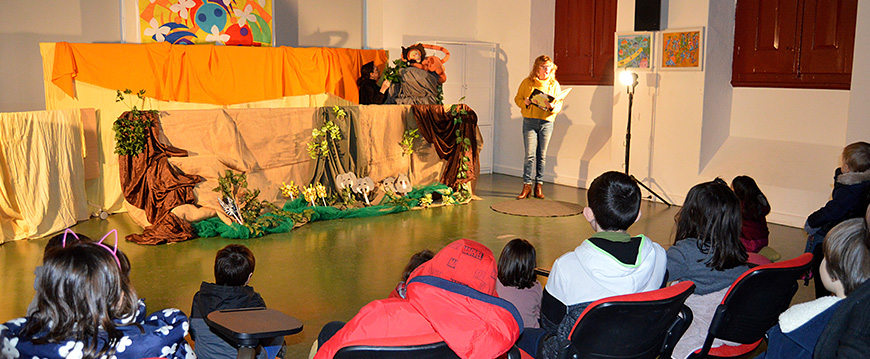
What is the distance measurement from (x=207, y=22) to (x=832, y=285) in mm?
8030

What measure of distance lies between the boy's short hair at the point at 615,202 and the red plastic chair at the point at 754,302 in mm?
465

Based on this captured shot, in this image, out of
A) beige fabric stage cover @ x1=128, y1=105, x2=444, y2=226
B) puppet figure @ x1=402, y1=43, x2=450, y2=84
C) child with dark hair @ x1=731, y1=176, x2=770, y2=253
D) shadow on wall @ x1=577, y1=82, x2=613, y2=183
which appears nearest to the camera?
child with dark hair @ x1=731, y1=176, x2=770, y2=253

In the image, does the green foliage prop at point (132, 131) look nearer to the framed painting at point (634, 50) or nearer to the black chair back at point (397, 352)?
the black chair back at point (397, 352)

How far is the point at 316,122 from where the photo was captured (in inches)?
276

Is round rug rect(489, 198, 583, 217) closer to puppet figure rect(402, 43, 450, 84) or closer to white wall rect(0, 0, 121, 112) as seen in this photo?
puppet figure rect(402, 43, 450, 84)

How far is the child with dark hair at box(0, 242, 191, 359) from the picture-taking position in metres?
1.93

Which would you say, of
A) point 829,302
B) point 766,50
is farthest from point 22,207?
point 766,50

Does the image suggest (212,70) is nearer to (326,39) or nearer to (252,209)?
(326,39)

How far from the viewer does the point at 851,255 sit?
2.03 meters

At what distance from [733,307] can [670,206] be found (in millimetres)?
5340

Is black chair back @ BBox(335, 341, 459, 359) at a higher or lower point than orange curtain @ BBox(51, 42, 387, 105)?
lower

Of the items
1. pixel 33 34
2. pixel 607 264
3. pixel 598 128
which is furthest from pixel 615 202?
pixel 33 34

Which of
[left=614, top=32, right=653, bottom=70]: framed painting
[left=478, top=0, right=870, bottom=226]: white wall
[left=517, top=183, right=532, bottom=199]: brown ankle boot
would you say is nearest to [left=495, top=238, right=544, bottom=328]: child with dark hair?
[left=478, top=0, right=870, bottom=226]: white wall

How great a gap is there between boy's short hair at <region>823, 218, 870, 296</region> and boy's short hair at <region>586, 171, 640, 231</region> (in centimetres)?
70
